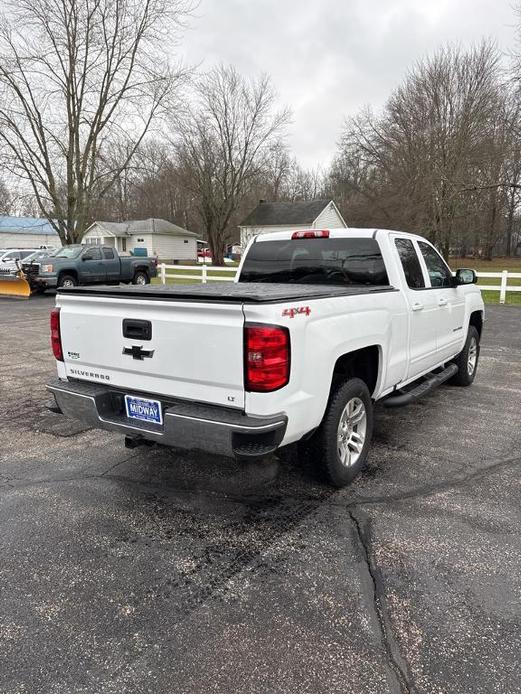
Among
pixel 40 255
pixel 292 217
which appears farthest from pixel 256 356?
pixel 292 217

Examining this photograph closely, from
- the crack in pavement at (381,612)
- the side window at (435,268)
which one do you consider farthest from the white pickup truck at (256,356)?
the side window at (435,268)

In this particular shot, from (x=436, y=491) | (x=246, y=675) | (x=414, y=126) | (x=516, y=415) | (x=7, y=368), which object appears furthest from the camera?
(x=414, y=126)

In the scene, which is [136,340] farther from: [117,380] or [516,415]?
[516,415]

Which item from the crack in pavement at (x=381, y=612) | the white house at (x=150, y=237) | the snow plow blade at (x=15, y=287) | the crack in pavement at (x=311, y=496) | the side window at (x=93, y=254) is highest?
the white house at (x=150, y=237)

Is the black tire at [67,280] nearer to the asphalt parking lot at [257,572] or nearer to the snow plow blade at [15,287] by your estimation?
the snow plow blade at [15,287]

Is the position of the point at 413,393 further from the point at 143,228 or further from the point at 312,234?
the point at 143,228

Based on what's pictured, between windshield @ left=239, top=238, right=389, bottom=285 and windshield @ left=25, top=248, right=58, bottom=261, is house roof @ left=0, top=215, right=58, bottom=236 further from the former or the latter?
windshield @ left=239, top=238, right=389, bottom=285

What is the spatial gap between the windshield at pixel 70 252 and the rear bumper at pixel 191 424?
16.3 m

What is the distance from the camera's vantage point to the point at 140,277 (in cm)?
2061

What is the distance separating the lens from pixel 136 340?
10.5ft

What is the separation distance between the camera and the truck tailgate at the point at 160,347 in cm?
282

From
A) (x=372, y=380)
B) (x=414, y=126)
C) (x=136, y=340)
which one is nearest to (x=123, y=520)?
(x=136, y=340)

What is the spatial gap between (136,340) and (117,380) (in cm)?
36

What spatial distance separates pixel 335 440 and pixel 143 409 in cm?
133
